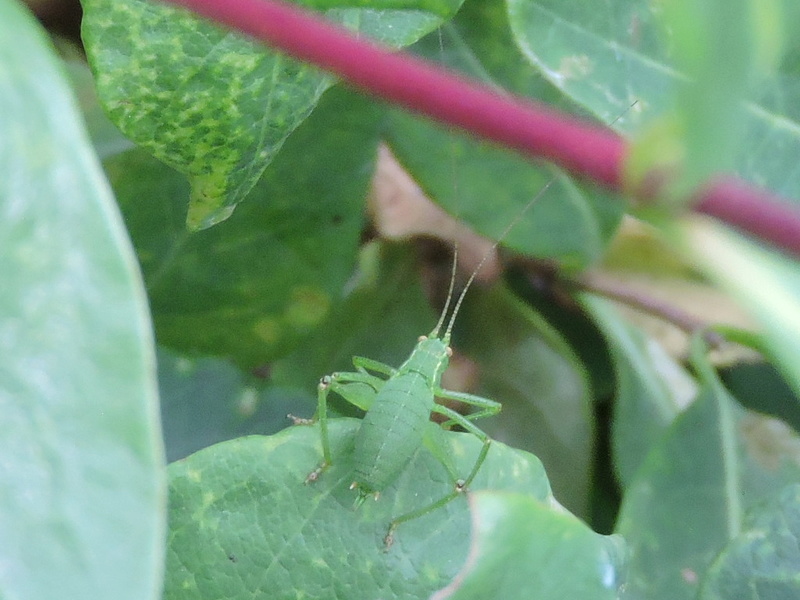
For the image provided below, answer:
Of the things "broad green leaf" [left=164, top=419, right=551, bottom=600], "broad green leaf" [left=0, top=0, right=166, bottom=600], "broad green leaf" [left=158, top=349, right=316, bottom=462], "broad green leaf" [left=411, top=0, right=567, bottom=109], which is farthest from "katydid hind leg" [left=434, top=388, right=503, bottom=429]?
"broad green leaf" [left=0, top=0, right=166, bottom=600]

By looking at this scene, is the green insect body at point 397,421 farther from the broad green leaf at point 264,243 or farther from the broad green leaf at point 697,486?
the broad green leaf at point 697,486

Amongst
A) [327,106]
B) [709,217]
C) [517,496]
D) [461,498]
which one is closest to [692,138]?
[709,217]

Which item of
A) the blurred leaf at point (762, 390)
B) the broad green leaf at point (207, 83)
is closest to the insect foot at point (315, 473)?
the broad green leaf at point (207, 83)

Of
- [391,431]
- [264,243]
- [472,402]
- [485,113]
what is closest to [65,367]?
[485,113]

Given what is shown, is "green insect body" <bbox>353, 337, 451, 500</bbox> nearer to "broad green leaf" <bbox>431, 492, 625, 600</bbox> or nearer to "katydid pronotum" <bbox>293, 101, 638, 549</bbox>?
"katydid pronotum" <bbox>293, 101, 638, 549</bbox>

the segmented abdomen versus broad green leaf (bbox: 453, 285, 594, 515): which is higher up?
the segmented abdomen

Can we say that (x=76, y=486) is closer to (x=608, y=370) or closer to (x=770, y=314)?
(x=770, y=314)
